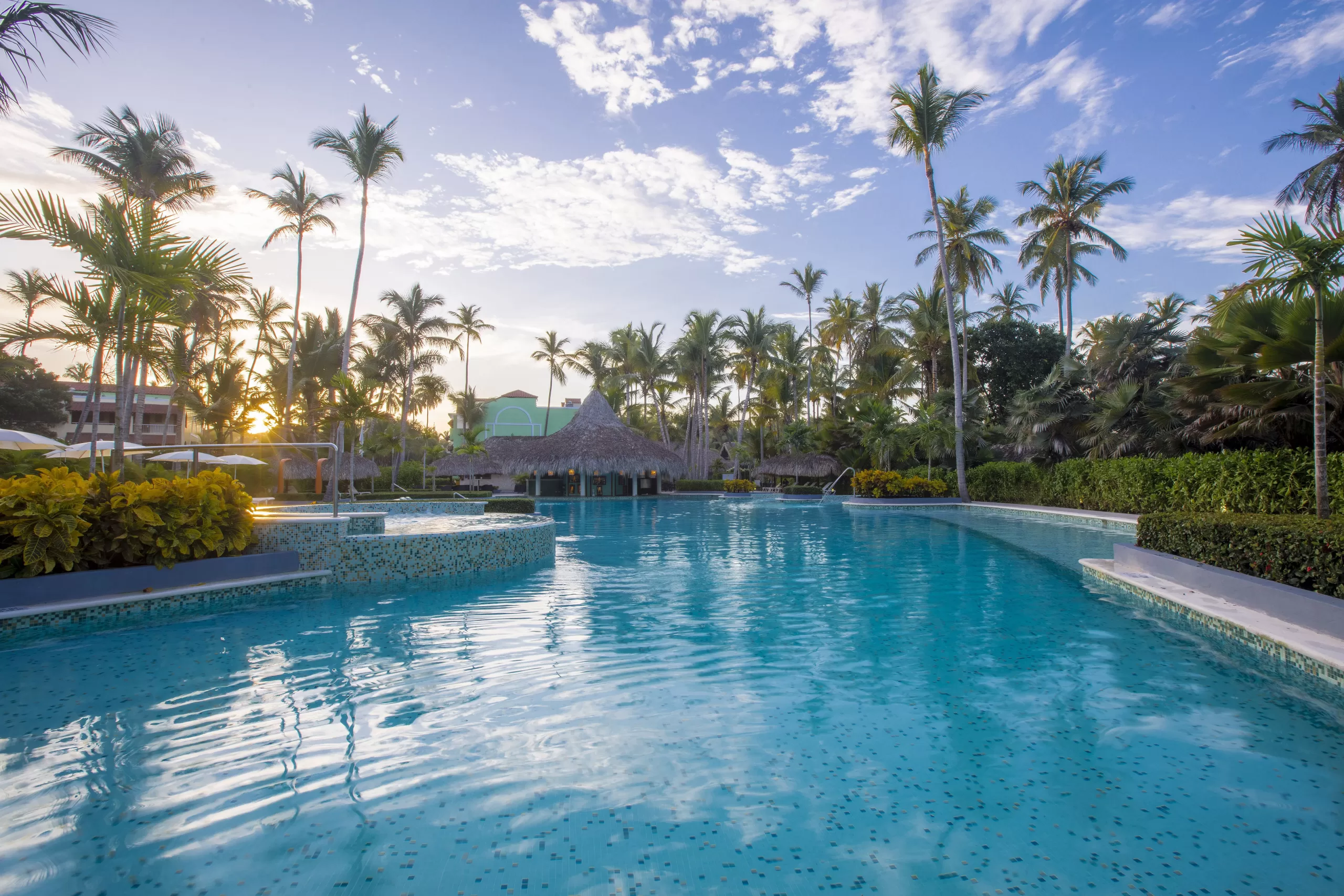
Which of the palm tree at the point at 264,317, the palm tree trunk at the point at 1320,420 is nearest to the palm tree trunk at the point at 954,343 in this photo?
the palm tree trunk at the point at 1320,420

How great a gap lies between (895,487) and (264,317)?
2991 centimetres

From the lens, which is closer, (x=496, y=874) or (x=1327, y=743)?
(x=496, y=874)

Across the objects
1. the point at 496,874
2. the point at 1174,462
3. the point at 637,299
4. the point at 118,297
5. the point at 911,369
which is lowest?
the point at 496,874

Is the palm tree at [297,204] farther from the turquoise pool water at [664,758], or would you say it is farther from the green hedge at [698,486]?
the turquoise pool water at [664,758]

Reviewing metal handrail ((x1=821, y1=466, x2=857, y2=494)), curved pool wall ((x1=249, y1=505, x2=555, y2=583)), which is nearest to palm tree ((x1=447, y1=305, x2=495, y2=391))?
metal handrail ((x1=821, y1=466, x2=857, y2=494))

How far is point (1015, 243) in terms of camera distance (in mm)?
28812

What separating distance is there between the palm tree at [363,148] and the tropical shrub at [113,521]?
16.8m

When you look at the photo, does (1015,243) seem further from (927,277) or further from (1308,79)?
(1308,79)

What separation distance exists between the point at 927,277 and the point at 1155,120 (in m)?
20.6

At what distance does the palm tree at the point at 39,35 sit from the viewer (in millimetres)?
5039

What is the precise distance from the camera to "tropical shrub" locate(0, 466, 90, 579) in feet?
17.8

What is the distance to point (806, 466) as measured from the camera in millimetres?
32875

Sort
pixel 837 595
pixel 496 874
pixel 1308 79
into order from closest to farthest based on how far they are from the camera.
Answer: pixel 496 874
pixel 837 595
pixel 1308 79

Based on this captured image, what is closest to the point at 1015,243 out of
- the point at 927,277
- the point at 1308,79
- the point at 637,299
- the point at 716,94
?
the point at 927,277
